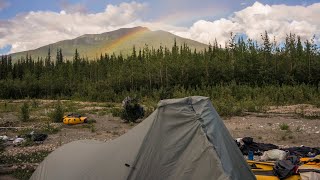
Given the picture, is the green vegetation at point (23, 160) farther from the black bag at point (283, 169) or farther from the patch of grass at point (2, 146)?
the black bag at point (283, 169)

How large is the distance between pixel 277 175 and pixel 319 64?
38.7m

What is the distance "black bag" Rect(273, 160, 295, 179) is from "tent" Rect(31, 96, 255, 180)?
4.39ft

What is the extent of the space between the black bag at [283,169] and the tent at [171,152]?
134 cm

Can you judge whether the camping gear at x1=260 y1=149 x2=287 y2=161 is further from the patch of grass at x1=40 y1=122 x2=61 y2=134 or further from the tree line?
the tree line

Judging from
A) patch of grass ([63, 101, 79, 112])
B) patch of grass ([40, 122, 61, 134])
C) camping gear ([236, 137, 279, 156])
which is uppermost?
camping gear ([236, 137, 279, 156])

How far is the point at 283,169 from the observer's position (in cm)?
745

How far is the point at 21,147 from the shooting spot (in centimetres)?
1312

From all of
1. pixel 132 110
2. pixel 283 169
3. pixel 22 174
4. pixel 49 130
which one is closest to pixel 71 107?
pixel 132 110

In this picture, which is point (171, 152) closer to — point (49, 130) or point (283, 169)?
point (283, 169)

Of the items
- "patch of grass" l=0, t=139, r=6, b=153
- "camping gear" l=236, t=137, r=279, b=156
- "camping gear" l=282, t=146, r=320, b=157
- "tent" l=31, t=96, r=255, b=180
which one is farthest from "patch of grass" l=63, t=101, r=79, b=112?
"tent" l=31, t=96, r=255, b=180

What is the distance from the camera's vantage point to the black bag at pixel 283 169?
735 centimetres

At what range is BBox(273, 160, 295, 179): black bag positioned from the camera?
735 cm

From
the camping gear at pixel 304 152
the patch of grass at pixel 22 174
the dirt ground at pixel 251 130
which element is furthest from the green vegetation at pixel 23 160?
the camping gear at pixel 304 152

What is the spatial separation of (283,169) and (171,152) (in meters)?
2.96
